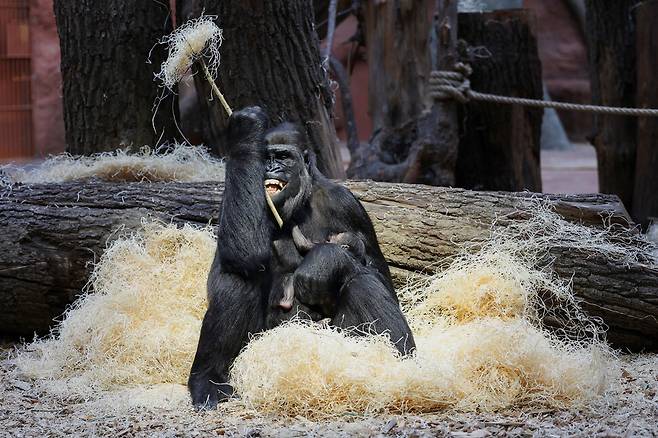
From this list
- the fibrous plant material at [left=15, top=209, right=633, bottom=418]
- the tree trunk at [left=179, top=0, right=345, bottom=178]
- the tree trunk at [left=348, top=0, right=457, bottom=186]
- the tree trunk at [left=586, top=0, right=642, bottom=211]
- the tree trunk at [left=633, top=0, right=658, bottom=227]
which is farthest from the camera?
the tree trunk at [left=348, top=0, right=457, bottom=186]

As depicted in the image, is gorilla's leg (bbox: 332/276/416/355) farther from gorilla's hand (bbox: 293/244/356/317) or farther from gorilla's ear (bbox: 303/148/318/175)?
gorilla's ear (bbox: 303/148/318/175)

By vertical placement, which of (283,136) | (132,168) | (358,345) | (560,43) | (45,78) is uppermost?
(560,43)

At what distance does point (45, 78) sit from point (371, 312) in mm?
8938

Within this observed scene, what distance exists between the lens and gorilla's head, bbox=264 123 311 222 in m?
4.09

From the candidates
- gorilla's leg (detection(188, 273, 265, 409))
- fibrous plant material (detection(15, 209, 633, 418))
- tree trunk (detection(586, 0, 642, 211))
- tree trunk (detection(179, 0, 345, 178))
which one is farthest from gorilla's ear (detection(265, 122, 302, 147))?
tree trunk (detection(586, 0, 642, 211))

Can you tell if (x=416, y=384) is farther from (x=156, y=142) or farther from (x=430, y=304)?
(x=156, y=142)

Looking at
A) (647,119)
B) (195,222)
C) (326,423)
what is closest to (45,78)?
(195,222)

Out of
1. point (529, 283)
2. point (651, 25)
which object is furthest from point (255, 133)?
point (651, 25)

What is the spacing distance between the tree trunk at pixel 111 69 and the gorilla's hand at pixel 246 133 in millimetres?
2226

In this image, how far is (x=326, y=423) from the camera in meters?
3.43

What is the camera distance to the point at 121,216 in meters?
4.98

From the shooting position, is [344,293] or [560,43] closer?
[344,293]

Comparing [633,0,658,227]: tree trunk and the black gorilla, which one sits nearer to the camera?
the black gorilla

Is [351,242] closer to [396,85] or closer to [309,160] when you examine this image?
[309,160]
